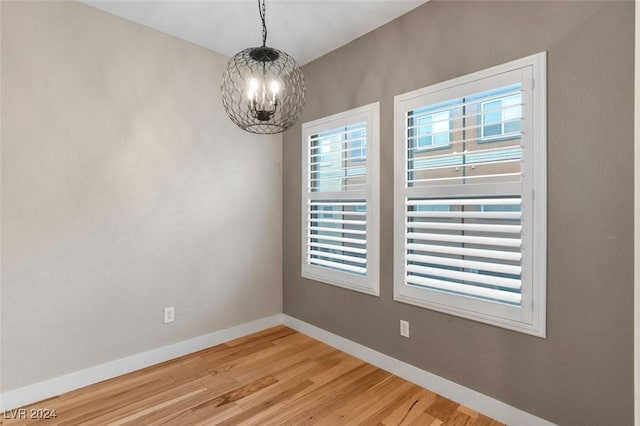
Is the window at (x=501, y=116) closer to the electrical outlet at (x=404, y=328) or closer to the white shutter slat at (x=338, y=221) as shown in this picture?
the white shutter slat at (x=338, y=221)

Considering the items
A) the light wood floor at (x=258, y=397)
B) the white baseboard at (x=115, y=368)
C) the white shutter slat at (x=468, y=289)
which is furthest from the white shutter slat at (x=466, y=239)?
the white baseboard at (x=115, y=368)

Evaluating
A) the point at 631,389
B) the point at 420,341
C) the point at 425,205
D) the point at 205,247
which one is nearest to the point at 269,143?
the point at 205,247

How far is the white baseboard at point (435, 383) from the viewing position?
6.15 feet

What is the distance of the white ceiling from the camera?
2.28 m

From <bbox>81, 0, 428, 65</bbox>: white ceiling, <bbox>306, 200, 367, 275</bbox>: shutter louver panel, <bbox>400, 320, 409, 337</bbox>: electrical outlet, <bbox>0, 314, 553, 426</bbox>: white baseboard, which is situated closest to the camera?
<bbox>0, 314, 553, 426</bbox>: white baseboard

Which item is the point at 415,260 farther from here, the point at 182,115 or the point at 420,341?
the point at 182,115

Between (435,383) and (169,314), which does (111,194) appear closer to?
(169,314)

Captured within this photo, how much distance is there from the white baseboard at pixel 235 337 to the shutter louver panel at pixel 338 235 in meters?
0.65

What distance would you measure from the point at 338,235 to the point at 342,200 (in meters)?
0.32

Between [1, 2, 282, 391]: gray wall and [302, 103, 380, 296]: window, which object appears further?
[302, 103, 380, 296]: window

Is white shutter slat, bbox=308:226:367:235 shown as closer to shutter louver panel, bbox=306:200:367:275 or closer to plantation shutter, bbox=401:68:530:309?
shutter louver panel, bbox=306:200:367:275

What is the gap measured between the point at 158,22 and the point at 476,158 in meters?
2.48

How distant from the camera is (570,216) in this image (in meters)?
1.69

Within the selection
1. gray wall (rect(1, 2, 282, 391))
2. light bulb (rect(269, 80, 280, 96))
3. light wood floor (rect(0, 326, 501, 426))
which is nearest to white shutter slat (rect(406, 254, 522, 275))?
light wood floor (rect(0, 326, 501, 426))
